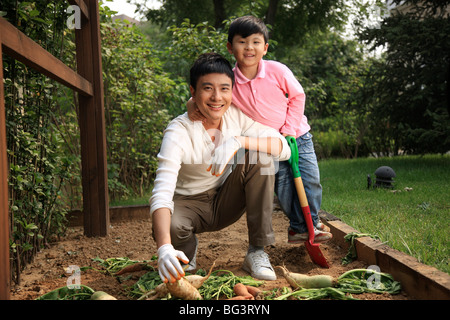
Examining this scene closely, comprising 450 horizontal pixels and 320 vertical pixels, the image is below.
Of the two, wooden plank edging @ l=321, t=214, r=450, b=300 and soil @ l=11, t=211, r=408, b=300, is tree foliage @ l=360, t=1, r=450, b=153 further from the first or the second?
wooden plank edging @ l=321, t=214, r=450, b=300

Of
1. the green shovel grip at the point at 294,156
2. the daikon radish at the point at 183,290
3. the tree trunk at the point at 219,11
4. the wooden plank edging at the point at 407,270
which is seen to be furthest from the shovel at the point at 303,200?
the tree trunk at the point at 219,11

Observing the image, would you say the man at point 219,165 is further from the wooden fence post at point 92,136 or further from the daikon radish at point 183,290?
the wooden fence post at point 92,136

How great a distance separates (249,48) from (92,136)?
154 cm

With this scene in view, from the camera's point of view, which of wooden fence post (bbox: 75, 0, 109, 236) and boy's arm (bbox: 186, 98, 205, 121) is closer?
boy's arm (bbox: 186, 98, 205, 121)

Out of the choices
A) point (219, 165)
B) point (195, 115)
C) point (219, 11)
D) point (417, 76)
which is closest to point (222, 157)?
point (219, 165)

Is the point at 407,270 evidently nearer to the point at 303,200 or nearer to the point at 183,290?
the point at 303,200

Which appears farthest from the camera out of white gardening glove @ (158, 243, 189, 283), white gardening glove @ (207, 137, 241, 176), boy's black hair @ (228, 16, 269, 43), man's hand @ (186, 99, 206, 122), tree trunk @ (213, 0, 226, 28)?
tree trunk @ (213, 0, 226, 28)

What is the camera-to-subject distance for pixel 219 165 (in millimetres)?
2035

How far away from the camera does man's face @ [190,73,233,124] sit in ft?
7.25

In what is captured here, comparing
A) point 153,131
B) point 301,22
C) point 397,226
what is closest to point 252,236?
point 397,226

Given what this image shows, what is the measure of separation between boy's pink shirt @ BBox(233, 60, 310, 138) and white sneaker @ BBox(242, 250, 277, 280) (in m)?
0.73

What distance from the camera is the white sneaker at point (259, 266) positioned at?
2.19m

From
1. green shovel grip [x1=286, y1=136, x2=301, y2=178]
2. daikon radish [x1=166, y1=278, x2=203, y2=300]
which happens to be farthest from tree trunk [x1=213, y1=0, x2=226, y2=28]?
daikon radish [x1=166, y1=278, x2=203, y2=300]
